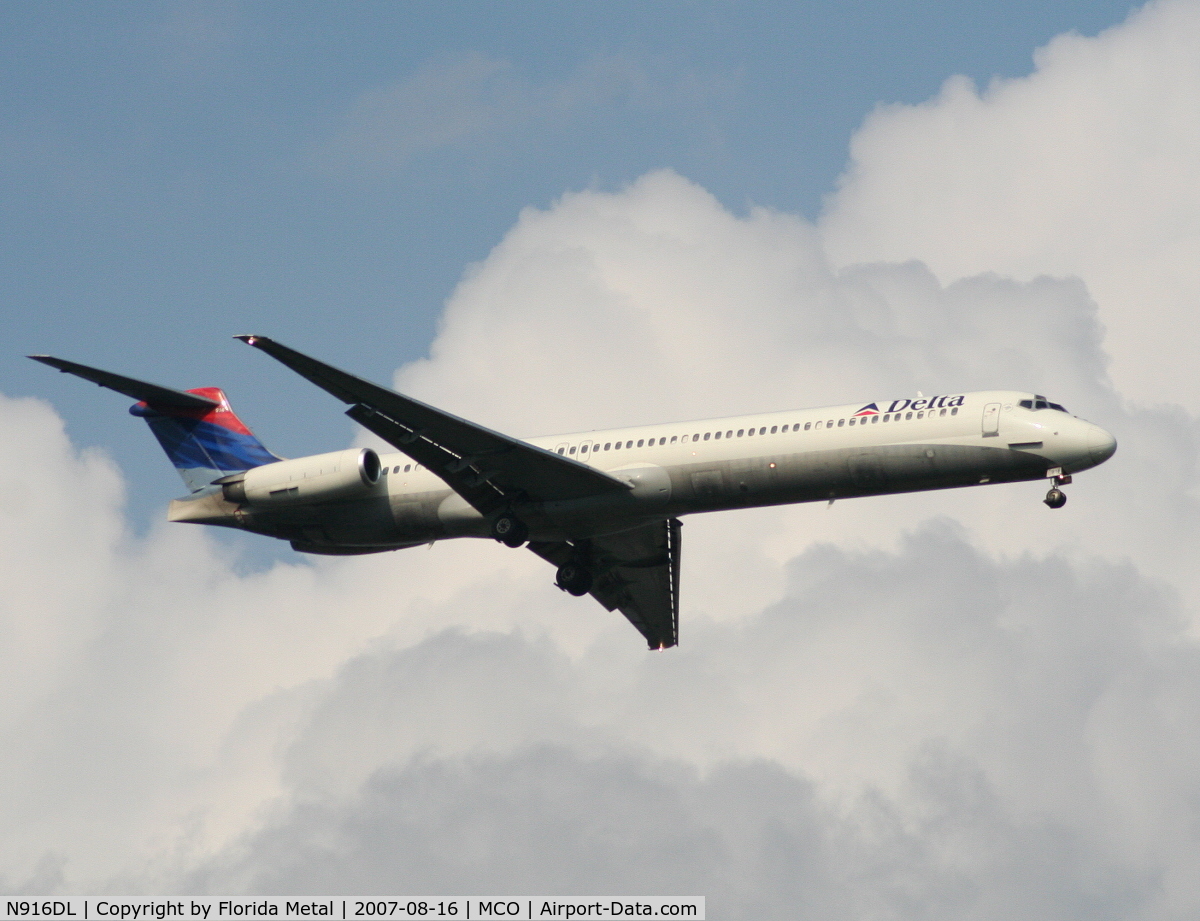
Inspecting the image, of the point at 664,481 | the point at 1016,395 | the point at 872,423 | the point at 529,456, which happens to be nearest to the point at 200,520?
the point at 529,456

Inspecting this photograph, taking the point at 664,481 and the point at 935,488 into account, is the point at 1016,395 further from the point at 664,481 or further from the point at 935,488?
the point at 664,481

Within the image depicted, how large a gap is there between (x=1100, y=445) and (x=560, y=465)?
1070 cm

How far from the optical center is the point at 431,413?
3512cm

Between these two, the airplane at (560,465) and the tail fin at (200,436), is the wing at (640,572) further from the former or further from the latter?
the tail fin at (200,436)

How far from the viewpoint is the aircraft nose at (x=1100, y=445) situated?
34.1 m

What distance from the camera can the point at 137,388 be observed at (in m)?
39.0

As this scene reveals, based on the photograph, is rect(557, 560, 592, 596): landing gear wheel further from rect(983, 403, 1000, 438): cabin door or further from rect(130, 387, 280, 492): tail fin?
rect(983, 403, 1000, 438): cabin door

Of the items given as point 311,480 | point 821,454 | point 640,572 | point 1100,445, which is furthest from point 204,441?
point 1100,445

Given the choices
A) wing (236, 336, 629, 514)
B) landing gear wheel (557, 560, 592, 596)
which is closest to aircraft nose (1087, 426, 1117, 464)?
wing (236, 336, 629, 514)

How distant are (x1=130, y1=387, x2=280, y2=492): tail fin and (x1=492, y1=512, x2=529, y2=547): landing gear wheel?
23.0 ft

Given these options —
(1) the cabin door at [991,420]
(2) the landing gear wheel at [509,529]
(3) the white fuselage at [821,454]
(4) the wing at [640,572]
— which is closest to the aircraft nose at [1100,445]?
(3) the white fuselage at [821,454]

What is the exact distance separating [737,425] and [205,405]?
43.9 feet

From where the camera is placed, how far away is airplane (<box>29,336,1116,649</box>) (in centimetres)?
3441

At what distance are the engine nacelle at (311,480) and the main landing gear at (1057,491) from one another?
46.5 ft
